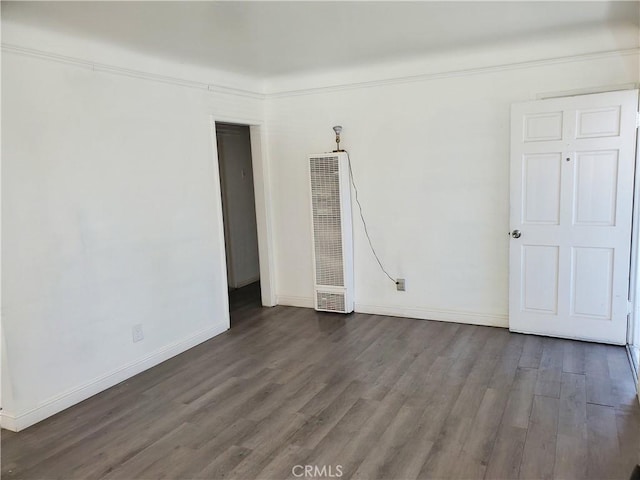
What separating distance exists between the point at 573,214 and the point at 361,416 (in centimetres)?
244

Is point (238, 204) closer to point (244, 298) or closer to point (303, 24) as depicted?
point (244, 298)

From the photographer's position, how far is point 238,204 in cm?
645

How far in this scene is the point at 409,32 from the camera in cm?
354

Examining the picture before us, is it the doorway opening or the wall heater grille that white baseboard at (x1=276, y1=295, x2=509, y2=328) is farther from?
the doorway opening

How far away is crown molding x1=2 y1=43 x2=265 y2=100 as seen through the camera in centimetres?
289

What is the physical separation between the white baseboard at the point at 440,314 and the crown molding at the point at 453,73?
2216mm

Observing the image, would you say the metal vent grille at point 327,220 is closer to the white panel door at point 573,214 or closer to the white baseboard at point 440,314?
the white baseboard at point 440,314

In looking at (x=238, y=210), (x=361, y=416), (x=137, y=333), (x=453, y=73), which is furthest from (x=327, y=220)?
(x=361, y=416)

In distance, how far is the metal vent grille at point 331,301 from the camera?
4922 millimetres

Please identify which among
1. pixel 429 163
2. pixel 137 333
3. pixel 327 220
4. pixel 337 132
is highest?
pixel 337 132

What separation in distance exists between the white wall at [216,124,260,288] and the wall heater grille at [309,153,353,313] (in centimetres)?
175

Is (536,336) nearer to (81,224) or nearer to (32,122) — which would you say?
(81,224)

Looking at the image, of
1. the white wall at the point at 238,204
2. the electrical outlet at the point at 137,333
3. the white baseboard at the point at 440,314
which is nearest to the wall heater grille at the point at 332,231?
the white baseboard at the point at 440,314

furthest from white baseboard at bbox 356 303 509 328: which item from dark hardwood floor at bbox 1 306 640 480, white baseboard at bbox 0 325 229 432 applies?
white baseboard at bbox 0 325 229 432
